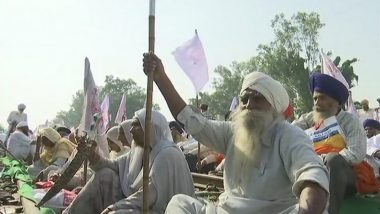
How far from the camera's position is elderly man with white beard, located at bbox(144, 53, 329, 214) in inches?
126

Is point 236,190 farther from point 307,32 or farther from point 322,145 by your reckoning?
point 307,32

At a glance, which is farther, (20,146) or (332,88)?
(20,146)

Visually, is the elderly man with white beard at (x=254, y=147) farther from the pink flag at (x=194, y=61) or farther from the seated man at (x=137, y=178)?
the pink flag at (x=194, y=61)

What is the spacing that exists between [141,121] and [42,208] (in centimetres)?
177

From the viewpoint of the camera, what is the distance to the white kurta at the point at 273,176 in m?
3.04

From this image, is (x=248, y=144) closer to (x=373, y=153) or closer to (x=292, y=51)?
(x=373, y=153)

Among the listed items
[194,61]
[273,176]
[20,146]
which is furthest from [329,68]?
[20,146]

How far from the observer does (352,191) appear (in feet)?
15.6

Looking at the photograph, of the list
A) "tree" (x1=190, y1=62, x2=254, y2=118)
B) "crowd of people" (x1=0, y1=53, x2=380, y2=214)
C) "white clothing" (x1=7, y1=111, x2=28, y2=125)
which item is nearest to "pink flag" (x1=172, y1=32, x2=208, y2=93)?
"crowd of people" (x1=0, y1=53, x2=380, y2=214)

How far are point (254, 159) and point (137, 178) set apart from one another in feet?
5.96

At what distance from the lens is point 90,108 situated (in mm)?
6324

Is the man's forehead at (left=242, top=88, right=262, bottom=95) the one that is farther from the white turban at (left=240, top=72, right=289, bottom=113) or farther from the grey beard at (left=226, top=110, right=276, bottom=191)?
the grey beard at (left=226, top=110, right=276, bottom=191)

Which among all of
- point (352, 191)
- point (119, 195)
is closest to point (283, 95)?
point (352, 191)

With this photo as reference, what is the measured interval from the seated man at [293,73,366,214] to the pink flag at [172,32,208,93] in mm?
3601
